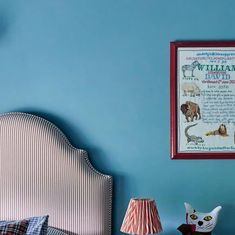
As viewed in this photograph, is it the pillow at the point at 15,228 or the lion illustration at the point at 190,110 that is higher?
the lion illustration at the point at 190,110

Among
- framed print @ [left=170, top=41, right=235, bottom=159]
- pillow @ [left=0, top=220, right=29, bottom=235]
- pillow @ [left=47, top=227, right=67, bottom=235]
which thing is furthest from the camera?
framed print @ [left=170, top=41, right=235, bottom=159]

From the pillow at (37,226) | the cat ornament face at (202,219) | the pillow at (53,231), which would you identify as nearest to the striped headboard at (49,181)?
the pillow at (53,231)

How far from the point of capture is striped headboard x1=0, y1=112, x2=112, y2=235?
2123 millimetres

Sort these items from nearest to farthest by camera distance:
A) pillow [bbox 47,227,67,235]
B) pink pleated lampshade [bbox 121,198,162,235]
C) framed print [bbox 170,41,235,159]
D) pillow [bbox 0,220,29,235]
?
1. pillow [bbox 0,220,29,235]
2. pink pleated lampshade [bbox 121,198,162,235]
3. pillow [bbox 47,227,67,235]
4. framed print [bbox 170,41,235,159]

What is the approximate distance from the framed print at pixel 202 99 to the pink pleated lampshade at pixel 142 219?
0.36m

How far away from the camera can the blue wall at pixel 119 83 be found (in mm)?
2199

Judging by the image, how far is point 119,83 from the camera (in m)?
2.22

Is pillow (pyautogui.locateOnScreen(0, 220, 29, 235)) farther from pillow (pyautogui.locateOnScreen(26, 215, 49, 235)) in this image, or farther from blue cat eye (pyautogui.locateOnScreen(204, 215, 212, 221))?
blue cat eye (pyautogui.locateOnScreen(204, 215, 212, 221))

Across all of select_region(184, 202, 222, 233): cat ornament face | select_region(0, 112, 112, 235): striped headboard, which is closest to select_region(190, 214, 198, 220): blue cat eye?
select_region(184, 202, 222, 233): cat ornament face

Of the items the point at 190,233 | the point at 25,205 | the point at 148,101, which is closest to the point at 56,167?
the point at 25,205

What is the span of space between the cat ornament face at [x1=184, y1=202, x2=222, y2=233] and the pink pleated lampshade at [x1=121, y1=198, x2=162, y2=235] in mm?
229

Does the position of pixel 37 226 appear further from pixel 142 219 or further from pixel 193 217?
pixel 193 217

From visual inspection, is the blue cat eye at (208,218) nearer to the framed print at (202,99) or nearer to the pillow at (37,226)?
the framed print at (202,99)

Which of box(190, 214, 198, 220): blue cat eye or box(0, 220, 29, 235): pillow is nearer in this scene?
box(0, 220, 29, 235): pillow
